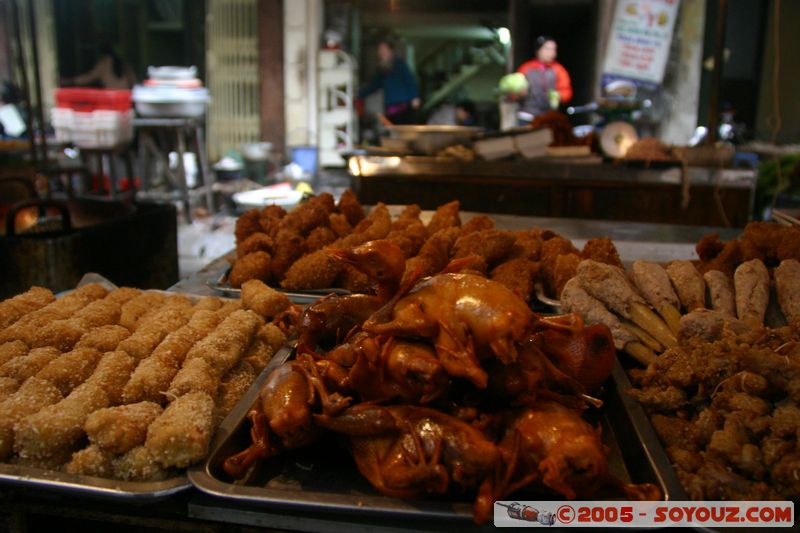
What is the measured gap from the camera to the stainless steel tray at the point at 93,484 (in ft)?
4.67

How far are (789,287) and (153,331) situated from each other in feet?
7.04

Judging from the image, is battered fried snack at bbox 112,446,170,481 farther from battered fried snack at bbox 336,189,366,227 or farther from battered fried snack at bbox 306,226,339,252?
battered fried snack at bbox 336,189,366,227

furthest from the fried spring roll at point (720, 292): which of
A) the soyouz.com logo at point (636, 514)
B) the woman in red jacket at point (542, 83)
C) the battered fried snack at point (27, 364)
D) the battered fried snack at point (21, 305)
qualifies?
the woman in red jacket at point (542, 83)

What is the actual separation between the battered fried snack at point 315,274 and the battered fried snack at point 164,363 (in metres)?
0.56

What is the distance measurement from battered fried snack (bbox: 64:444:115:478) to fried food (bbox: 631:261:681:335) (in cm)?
170

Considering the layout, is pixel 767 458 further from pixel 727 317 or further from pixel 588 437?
pixel 727 317

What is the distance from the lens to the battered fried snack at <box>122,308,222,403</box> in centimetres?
178

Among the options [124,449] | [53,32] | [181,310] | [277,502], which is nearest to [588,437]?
[277,502]

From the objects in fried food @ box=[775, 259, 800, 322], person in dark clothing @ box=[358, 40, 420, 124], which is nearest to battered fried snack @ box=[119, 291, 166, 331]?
fried food @ box=[775, 259, 800, 322]

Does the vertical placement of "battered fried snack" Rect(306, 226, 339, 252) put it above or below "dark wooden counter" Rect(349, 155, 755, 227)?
above

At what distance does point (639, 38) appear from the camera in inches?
388

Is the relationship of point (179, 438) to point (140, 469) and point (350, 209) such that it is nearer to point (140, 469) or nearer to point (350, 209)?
point (140, 469)

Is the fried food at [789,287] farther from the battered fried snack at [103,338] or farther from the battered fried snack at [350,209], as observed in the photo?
the battered fried snack at [103,338]

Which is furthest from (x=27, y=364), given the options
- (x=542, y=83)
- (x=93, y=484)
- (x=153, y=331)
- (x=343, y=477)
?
(x=542, y=83)
